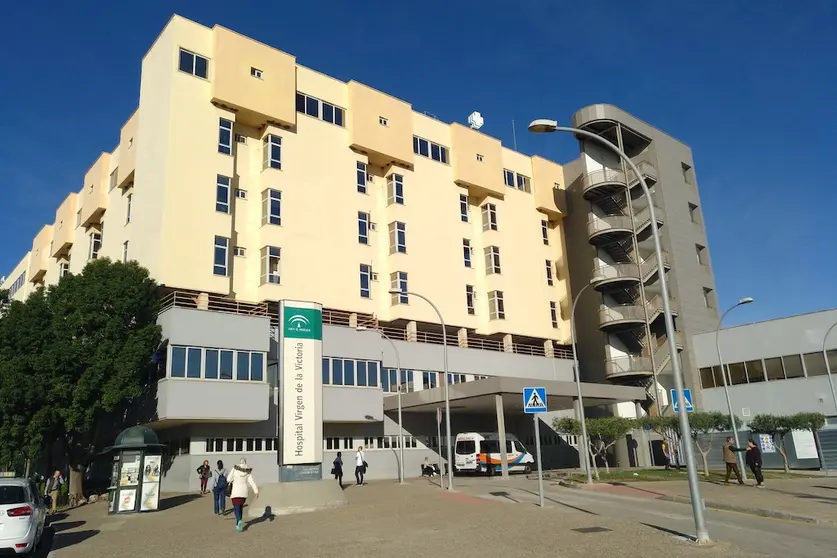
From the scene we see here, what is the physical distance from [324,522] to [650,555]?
9.10 meters

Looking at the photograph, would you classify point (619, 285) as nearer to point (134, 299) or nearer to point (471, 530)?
point (134, 299)

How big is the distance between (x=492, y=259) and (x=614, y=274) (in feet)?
29.6

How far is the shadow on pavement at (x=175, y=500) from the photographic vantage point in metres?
24.9

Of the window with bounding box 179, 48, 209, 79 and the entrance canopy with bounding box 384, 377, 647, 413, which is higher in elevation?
the window with bounding box 179, 48, 209, 79

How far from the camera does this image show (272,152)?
131 ft

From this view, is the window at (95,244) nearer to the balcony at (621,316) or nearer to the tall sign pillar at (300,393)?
the tall sign pillar at (300,393)

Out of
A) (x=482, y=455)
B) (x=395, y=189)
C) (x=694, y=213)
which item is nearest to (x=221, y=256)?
(x=395, y=189)

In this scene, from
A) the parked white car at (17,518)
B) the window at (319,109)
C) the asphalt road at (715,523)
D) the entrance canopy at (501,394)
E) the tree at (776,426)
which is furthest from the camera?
the window at (319,109)

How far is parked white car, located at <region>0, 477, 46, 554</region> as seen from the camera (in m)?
12.5

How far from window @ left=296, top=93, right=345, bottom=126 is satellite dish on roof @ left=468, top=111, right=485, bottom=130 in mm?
13134

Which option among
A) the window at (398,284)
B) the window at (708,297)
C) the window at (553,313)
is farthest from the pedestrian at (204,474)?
the window at (708,297)

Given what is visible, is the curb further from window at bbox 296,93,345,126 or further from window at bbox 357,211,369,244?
window at bbox 296,93,345,126

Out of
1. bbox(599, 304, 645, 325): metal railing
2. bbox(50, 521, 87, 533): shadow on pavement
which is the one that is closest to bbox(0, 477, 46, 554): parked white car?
bbox(50, 521, 87, 533): shadow on pavement

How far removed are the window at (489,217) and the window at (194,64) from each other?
22681 mm
